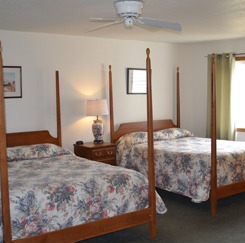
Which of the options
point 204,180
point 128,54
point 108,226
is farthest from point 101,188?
point 128,54

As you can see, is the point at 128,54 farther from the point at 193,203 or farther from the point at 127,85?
the point at 193,203

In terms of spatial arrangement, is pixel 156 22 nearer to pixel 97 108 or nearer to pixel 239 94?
pixel 97 108

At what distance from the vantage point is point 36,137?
499 centimetres

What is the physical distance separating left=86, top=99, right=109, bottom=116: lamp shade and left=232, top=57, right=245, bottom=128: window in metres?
2.24

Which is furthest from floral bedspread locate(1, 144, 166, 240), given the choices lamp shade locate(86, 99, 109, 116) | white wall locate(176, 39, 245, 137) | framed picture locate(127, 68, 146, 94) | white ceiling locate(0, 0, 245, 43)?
white wall locate(176, 39, 245, 137)

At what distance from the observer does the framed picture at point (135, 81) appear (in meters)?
5.90

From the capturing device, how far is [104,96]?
569 cm

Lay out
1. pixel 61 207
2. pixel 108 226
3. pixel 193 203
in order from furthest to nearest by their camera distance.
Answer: pixel 193 203, pixel 108 226, pixel 61 207

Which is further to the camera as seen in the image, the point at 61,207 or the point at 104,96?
the point at 104,96

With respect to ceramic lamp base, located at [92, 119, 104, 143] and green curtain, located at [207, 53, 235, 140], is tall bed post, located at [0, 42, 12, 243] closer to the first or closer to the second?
ceramic lamp base, located at [92, 119, 104, 143]

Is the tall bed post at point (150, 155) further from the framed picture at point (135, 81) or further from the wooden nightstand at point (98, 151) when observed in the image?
the framed picture at point (135, 81)

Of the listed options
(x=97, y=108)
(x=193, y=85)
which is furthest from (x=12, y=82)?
(x=193, y=85)

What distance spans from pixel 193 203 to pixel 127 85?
225cm

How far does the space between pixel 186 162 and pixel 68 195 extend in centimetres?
184
